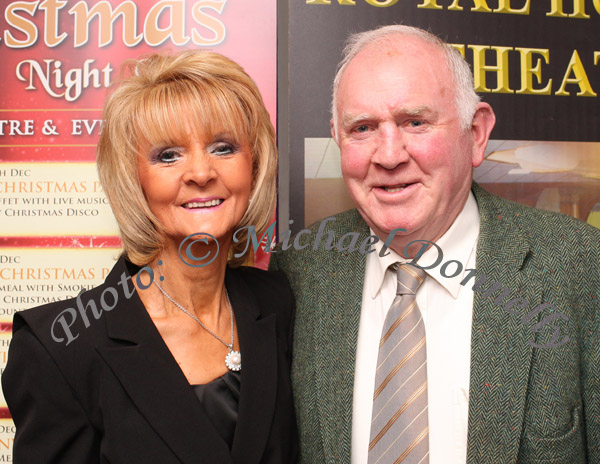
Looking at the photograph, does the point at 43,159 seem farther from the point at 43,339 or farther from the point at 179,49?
the point at 43,339

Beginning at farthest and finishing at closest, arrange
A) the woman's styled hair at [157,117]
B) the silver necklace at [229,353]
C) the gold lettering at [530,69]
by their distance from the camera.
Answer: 1. the gold lettering at [530,69]
2. the silver necklace at [229,353]
3. the woman's styled hair at [157,117]

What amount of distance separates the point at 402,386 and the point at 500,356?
25 cm

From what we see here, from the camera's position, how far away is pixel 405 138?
1.42 m

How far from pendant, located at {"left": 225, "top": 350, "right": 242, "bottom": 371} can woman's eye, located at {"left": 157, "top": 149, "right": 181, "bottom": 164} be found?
54 centimetres

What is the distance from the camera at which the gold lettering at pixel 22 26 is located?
77.0 inches

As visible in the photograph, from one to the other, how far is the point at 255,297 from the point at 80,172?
0.84 meters

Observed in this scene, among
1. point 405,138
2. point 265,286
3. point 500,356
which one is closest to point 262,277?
point 265,286

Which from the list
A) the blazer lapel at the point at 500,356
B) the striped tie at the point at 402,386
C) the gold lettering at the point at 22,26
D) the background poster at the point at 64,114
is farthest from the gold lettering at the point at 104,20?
the blazer lapel at the point at 500,356

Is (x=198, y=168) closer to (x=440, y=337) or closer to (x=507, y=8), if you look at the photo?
(x=440, y=337)

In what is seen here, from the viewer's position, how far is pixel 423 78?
1426mm

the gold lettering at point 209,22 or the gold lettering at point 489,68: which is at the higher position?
the gold lettering at point 209,22

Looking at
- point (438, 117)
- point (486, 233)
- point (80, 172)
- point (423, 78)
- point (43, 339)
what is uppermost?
point (423, 78)

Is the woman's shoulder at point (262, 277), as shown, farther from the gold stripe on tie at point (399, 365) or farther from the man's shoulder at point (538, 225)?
the man's shoulder at point (538, 225)

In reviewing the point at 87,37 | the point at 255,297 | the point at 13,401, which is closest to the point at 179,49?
the point at 87,37
